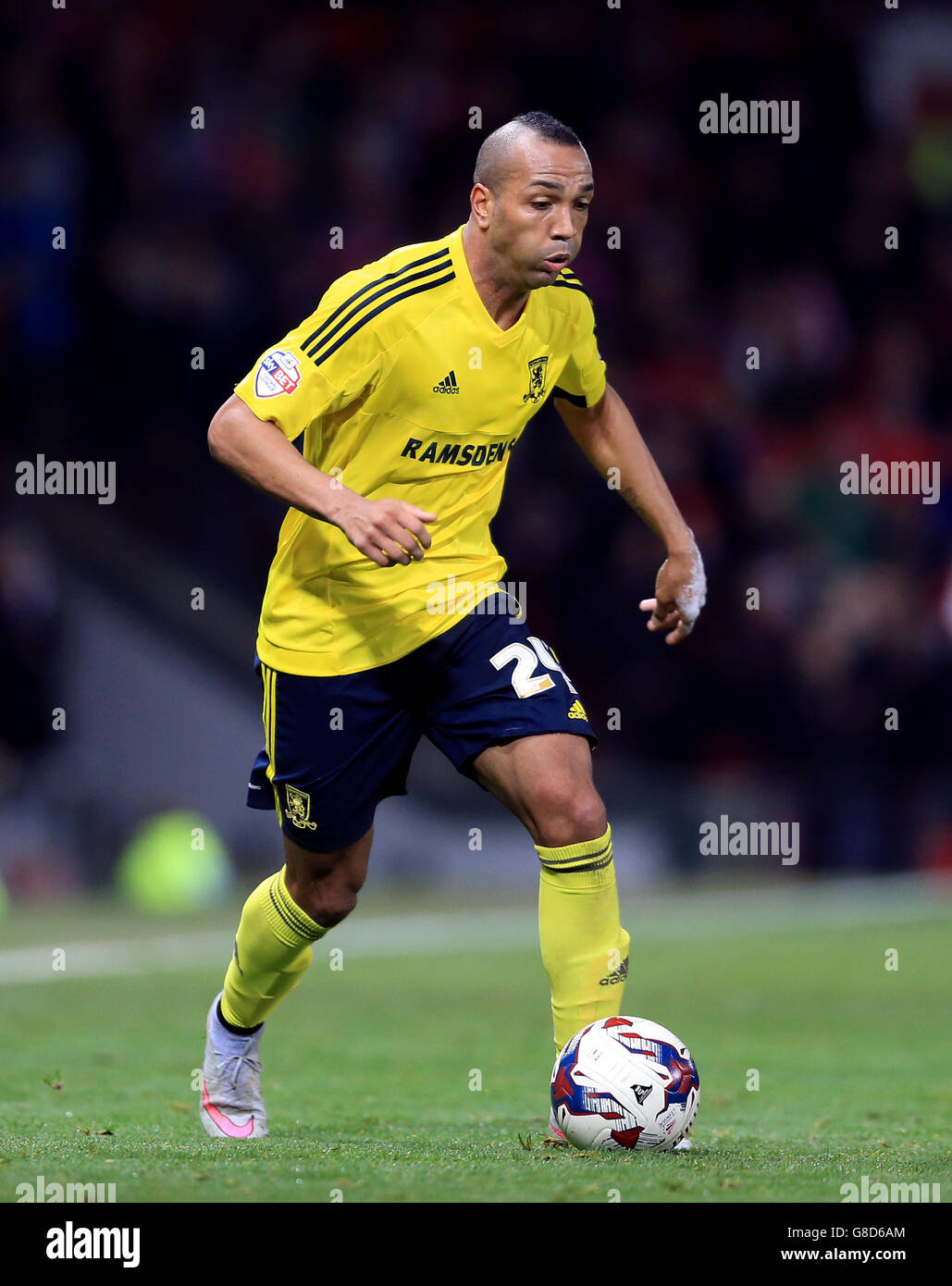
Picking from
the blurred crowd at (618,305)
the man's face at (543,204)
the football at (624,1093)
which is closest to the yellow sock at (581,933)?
the football at (624,1093)

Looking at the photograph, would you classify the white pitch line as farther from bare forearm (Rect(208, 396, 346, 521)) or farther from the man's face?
the man's face

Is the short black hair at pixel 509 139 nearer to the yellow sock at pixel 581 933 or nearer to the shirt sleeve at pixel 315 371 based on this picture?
the shirt sleeve at pixel 315 371

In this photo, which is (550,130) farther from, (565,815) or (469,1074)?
(469,1074)

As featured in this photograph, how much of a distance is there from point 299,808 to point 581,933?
945 mm

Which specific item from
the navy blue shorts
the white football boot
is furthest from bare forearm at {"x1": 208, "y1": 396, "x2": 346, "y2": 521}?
the white football boot

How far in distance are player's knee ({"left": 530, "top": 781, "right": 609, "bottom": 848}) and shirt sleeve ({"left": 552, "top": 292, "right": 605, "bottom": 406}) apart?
1367 mm

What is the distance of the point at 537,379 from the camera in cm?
566

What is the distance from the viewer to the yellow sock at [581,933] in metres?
5.24

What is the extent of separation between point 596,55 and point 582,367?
13864 millimetres

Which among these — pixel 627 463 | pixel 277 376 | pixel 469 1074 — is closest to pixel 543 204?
pixel 277 376

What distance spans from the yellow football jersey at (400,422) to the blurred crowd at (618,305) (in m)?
8.96
